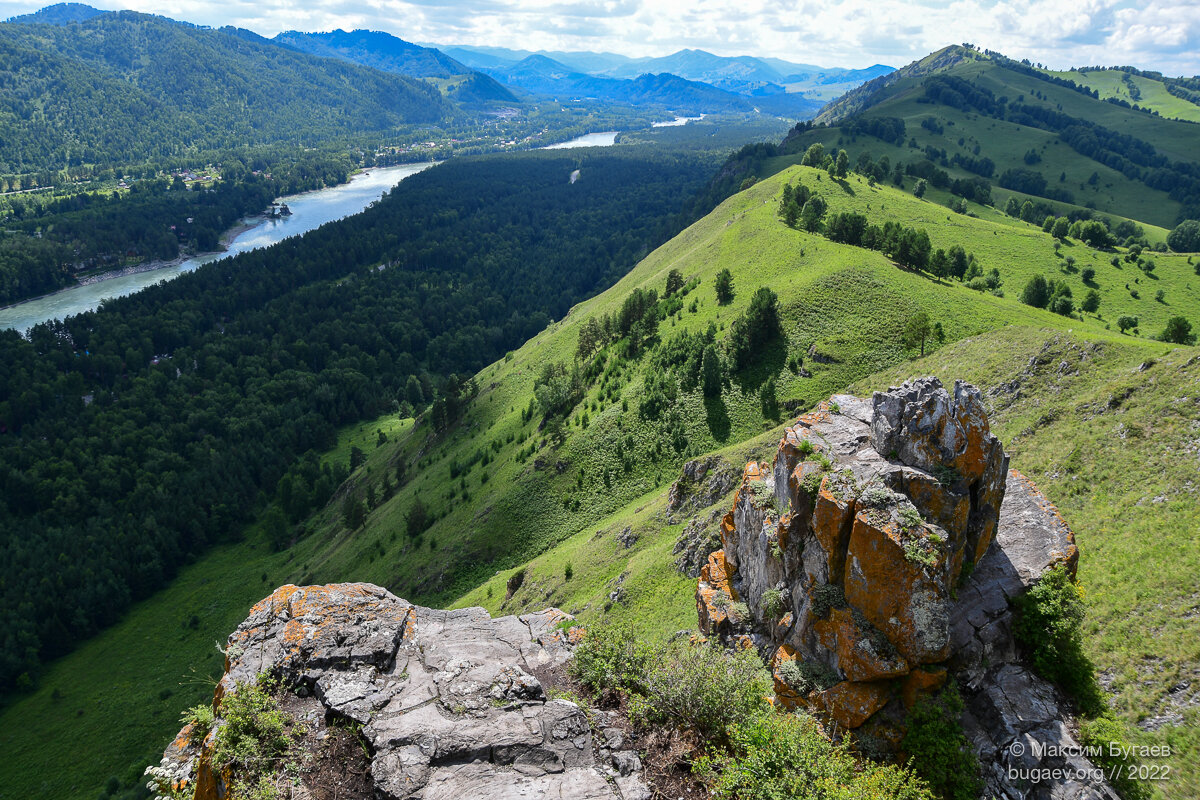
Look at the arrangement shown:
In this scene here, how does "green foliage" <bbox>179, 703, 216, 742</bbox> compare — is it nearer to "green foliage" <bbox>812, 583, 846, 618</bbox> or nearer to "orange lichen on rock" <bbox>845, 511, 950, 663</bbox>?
"green foliage" <bbox>812, 583, 846, 618</bbox>

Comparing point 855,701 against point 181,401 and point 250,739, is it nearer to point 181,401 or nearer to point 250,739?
point 250,739

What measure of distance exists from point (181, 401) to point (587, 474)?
123979 mm

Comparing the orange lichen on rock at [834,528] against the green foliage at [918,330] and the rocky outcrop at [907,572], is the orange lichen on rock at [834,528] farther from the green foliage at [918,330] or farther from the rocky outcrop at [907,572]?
the green foliage at [918,330]

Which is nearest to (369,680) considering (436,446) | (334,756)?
(334,756)

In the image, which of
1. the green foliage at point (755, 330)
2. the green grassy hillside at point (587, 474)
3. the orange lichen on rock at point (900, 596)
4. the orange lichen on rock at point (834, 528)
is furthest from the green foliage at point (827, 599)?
the green foliage at point (755, 330)

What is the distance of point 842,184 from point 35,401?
186842mm

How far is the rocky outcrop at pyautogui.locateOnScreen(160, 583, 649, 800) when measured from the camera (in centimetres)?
1421

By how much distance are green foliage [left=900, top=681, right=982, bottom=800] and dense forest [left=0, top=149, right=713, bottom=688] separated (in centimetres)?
8527

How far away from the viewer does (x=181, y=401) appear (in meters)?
130

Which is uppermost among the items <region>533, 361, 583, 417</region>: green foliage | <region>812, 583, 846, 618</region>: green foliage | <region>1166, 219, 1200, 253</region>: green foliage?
A: <region>1166, 219, 1200, 253</region>: green foliage

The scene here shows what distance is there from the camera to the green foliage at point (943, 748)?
588 inches

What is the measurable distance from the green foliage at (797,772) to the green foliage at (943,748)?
62 centimetres

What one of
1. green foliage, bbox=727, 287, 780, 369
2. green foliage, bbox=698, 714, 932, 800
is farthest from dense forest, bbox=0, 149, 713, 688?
green foliage, bbox=698, 714, 932, 800

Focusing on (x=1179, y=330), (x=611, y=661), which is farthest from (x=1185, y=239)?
(x=611, y=661)
